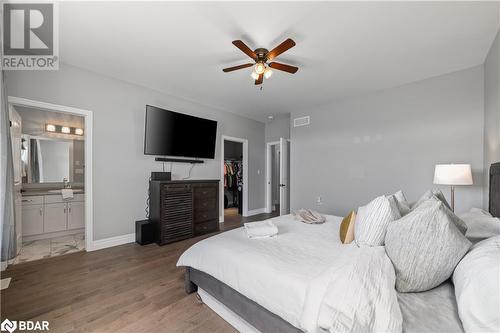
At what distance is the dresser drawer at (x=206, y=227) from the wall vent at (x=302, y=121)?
275 cm

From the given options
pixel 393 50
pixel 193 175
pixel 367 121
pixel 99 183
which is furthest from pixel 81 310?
pixel 367 121

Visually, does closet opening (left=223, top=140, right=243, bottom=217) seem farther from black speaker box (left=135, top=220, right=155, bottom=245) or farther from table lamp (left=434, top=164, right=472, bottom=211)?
table lamp (left=434, top=164, right=472, bottom=211)

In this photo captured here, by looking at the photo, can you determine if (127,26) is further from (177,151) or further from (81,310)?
(81,310)

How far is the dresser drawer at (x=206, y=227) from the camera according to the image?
3.80 m

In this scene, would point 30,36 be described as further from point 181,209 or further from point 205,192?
point 205,192

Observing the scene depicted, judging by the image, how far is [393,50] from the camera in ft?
8.10

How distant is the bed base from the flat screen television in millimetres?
2345

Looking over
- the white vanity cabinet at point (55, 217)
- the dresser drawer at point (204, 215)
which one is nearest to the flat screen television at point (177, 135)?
the dresser drawer at point (204, 215)

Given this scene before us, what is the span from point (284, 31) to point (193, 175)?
3072 millimetres

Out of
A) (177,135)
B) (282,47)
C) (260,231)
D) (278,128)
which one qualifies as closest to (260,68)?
(282,47)

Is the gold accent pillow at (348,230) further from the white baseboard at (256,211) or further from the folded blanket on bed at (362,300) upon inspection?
the white baseboard at (256,211)

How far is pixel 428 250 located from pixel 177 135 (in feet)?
11.8

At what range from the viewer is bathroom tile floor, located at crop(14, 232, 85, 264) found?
113 inches

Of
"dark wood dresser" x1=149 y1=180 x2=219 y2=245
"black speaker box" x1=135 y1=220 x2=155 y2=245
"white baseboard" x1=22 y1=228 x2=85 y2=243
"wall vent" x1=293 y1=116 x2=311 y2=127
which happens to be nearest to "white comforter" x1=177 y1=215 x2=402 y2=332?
"dark wood dresser" x1=149 y1=180 x2=219 y2=245
